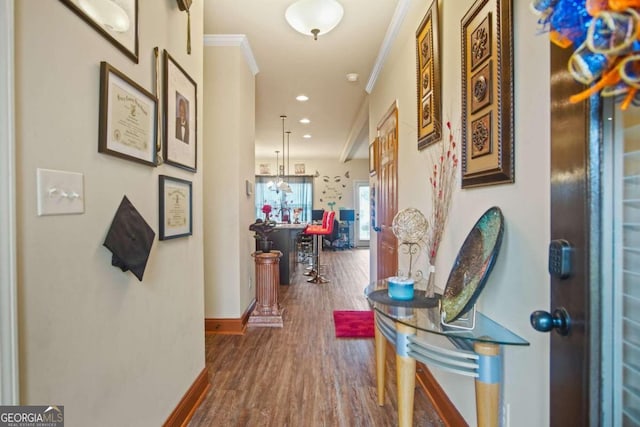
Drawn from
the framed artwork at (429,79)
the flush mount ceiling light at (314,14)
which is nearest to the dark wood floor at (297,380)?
the framed artwork at (429,79)

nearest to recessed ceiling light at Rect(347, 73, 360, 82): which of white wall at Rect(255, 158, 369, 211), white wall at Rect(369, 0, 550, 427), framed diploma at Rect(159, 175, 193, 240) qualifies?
white wall at Rect(369, 0, 550, 427)

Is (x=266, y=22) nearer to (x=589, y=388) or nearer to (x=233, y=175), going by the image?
(x=233, y=175)

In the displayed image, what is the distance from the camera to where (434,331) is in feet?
4.03

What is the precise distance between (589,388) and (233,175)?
2.89 m

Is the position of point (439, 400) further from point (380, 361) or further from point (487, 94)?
point (487, 94)

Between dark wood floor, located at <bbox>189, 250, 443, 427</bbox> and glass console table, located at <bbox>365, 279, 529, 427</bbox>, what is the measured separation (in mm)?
595

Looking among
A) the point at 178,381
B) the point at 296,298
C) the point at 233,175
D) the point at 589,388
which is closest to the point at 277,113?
the point at 233,175

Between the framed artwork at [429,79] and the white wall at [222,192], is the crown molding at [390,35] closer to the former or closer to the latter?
the framed artwork at [429,79]

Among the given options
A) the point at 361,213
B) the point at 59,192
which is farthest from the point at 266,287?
the point at 361,213

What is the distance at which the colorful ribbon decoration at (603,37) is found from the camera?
1.56ft

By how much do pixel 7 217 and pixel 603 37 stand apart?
1253mm

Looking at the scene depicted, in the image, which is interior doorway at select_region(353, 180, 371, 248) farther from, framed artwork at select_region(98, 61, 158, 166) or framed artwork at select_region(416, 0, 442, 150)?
framed artwork at select_region(98, 61, 158, 166)

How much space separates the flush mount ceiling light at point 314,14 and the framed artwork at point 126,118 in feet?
3.57

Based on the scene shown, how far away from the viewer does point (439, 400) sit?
76.1 inches
